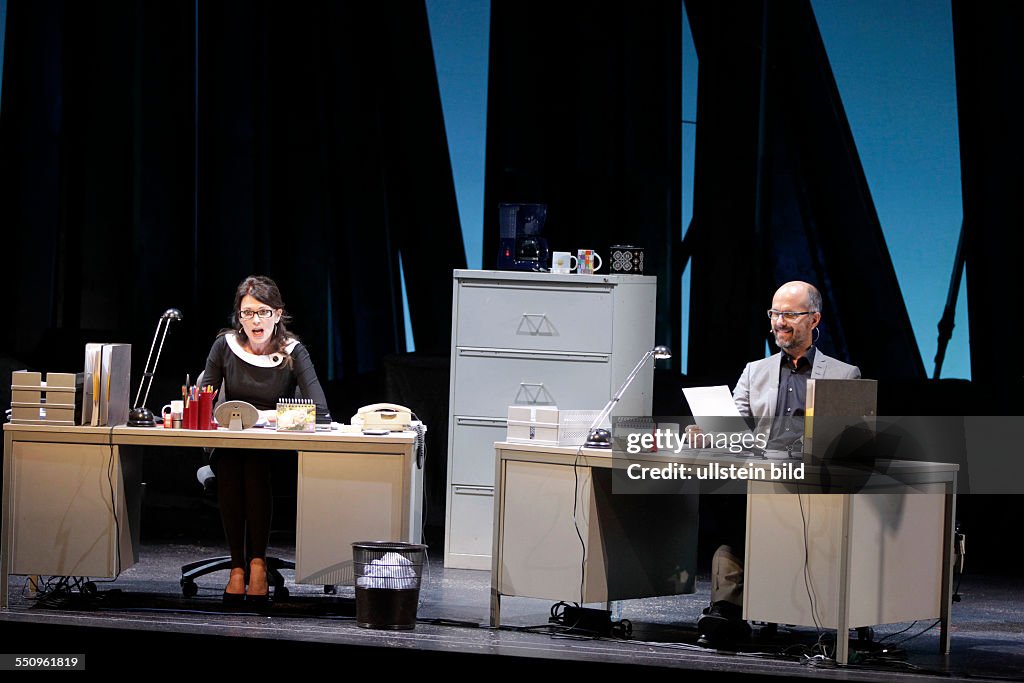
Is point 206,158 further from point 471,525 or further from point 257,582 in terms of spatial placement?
point 257,582

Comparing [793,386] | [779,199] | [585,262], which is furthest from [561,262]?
[779,199]

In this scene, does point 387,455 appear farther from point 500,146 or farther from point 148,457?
point 500,146

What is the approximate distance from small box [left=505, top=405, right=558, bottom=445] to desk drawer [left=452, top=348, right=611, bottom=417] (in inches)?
44.5

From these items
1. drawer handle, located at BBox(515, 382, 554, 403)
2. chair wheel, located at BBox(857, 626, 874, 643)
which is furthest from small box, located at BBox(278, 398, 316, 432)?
chair wheel, located at BBox(857, 626, 874, 643)

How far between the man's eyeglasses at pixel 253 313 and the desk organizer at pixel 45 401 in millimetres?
687

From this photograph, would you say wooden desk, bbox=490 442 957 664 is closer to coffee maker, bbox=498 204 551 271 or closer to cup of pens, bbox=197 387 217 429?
cup of pens, bbox=197 387 217 429

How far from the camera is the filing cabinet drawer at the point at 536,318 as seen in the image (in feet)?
19.1

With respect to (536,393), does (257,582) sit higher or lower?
lower

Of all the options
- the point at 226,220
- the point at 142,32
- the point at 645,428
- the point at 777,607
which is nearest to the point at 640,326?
the point at 645,428

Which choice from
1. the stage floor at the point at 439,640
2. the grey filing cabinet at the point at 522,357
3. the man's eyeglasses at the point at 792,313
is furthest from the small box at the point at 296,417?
the man's eyeglasses at the point at 792,313

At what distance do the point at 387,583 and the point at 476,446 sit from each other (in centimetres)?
150

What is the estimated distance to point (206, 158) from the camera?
7547mm

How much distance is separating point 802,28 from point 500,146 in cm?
178

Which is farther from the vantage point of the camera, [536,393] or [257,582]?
[536,393]
